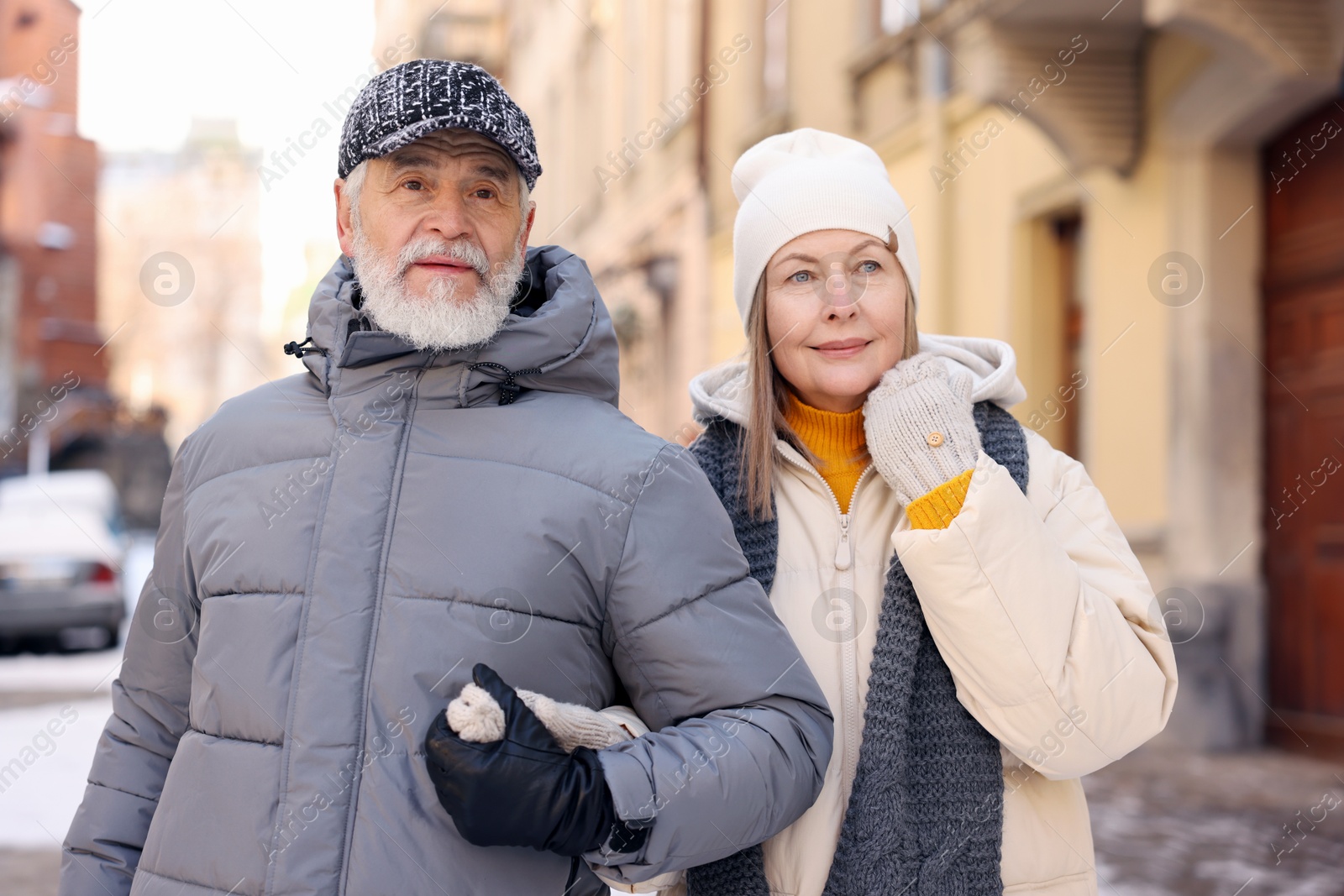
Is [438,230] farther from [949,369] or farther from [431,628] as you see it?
[949,369]

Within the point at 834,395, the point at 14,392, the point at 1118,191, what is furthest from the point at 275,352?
the point at 834,395

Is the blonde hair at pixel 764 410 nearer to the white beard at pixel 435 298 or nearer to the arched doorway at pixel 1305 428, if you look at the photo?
the white beard at pixel 435 298

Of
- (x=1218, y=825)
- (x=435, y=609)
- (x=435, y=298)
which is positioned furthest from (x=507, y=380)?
(x=1218, y=825)

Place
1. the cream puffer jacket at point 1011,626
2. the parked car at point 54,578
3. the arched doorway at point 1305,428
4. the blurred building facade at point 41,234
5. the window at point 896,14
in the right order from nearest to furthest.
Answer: the cream puffer jacket at point 1011,626 < the arched doorway at point 1305,428 < the window at point 896,14 < the parked car at point 54,578 < the blurred building facade at point 41,234

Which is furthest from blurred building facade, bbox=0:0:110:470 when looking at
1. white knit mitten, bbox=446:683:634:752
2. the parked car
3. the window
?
white knit mitten, bbox=446:683:634:752

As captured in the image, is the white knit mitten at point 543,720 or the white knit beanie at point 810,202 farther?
the white knit beanie at point 810,202

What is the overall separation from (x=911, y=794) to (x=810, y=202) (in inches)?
39.3

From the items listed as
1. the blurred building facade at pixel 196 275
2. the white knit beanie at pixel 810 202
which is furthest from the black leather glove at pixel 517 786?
the blurred building facade at pixel 196 275

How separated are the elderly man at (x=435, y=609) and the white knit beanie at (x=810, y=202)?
0.39 meters

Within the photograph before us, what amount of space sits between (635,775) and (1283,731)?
6.25 metres

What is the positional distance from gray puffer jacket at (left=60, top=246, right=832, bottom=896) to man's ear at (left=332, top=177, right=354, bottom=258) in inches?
5.9

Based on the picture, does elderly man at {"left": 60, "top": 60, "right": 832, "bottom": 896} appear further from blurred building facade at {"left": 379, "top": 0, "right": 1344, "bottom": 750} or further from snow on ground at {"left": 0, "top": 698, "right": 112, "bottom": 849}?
blurred building facade at {"left": 379, "top": 0, "right": 1344, "bottom": 750}

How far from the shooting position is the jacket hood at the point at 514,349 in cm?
191

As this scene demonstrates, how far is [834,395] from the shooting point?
2.21 meters
